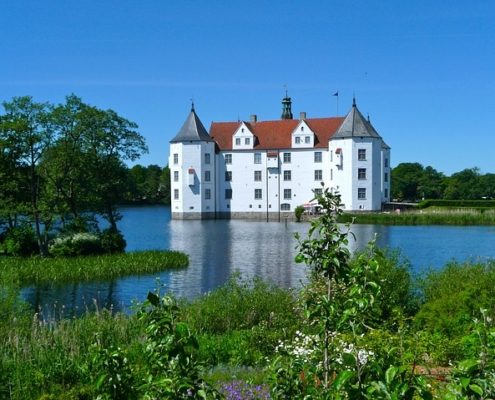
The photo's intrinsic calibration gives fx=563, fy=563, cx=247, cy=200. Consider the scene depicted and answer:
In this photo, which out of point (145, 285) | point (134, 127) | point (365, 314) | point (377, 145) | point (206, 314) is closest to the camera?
point (365, 314)

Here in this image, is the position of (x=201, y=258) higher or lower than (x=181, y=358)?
lower

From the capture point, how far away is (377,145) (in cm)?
5250

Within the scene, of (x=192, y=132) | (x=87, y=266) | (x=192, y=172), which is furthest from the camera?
(x=192, y=132)

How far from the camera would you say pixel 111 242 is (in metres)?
25.4

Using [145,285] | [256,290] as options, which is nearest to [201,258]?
[145,285]

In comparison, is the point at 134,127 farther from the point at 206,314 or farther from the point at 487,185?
the point at 487,185

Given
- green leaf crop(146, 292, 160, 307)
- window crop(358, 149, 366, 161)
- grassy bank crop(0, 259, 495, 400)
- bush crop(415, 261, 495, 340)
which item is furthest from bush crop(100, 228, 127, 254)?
window crop(358, 149, 366, 161)

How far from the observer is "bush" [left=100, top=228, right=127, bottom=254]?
82.2ft

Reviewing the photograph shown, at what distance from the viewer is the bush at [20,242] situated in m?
23.8

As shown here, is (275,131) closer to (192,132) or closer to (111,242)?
(192,132)

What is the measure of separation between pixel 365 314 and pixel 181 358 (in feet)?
4.40

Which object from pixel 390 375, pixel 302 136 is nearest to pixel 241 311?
pixel 390 375

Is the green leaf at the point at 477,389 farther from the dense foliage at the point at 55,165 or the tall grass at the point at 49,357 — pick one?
the dense foliage at the point at 55,165

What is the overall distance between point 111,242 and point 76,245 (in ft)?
5.49
